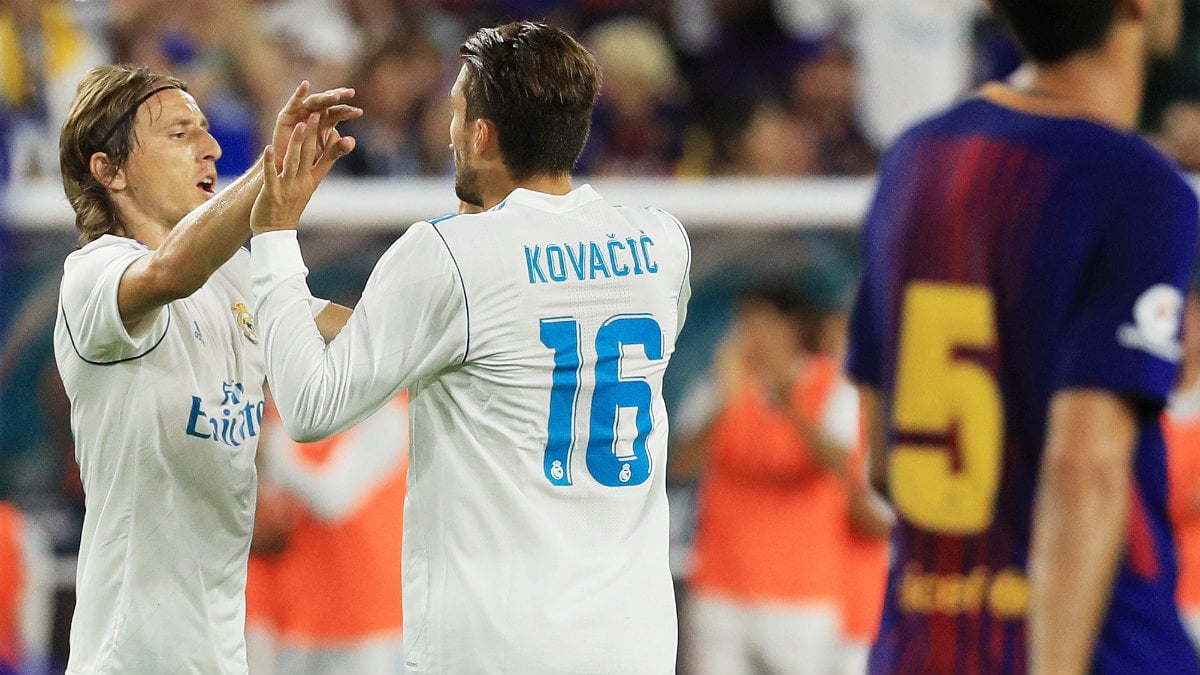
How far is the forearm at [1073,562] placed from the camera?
2.12m

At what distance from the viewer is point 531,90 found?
9.24 ft

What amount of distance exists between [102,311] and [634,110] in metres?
5.53

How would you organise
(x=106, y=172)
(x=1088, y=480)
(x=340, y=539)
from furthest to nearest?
(x=340, y=539) → (x=106, y=172) → (x=1088, y=480)

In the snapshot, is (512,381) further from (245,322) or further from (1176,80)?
(1176,80)

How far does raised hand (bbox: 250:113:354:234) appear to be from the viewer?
2.80 metres

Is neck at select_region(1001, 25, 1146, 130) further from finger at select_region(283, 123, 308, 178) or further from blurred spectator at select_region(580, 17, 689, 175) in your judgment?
blurred spectator at select_region(580, 17, 689, 175)

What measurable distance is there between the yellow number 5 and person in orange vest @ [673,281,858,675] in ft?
14.8

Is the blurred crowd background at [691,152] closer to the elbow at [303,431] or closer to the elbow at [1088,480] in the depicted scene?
the elbow at [303,431]

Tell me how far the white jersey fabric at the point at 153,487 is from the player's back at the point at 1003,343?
1.42m

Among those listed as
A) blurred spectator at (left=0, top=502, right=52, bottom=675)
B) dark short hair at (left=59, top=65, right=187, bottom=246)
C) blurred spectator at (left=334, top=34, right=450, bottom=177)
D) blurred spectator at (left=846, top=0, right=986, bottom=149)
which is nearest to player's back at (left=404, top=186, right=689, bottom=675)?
dark short hair at (left=59, top=65, right=187, bottom=246)

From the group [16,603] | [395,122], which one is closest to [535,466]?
[16,603]

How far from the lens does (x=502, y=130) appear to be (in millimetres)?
2857

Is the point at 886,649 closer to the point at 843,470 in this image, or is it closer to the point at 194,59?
the point at 843,470

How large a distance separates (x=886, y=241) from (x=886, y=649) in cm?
65
